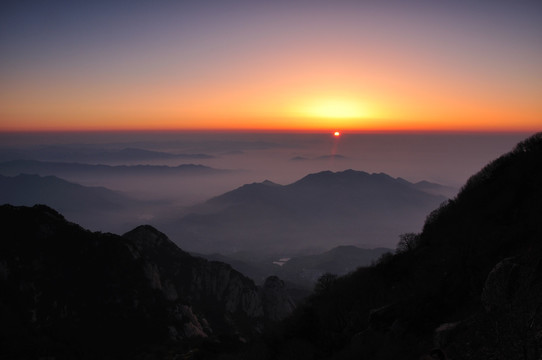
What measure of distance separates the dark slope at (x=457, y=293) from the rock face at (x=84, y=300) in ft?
137

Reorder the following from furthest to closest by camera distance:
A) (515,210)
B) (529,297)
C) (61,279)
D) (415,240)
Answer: (61,279) < (415,240) < (515,210) < (529,297)

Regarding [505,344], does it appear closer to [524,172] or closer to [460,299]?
[460,299]

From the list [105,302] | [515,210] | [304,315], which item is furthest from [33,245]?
[515,210]

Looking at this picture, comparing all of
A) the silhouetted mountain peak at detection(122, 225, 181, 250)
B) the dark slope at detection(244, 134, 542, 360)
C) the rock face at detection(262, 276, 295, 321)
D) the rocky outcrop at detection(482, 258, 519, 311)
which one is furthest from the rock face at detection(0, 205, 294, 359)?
the rocky outcrop at detection(482, 258, 519, 311)

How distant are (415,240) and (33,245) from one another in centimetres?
10234

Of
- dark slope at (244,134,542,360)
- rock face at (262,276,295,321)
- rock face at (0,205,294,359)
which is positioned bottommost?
rock face at (262,276,295,321)

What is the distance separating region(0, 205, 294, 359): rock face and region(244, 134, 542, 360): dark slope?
41.7 m

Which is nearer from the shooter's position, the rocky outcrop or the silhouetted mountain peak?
the rocky outcrop

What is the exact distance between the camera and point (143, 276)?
4333 inches

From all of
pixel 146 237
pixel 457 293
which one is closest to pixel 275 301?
pixel 146 237

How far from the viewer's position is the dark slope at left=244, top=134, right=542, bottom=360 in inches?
758

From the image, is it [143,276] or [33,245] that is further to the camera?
[143,276]

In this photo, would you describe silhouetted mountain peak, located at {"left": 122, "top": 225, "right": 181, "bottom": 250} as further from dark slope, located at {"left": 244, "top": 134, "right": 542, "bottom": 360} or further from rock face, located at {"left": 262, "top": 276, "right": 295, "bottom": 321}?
dark slope, located at {"left": 244, "top": 134, "right": 542, "bottom": 360}

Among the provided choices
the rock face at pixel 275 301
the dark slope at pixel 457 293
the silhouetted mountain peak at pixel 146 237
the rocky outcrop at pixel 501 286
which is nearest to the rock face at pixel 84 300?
the silhouetted mountain peak at pixel 146 237
